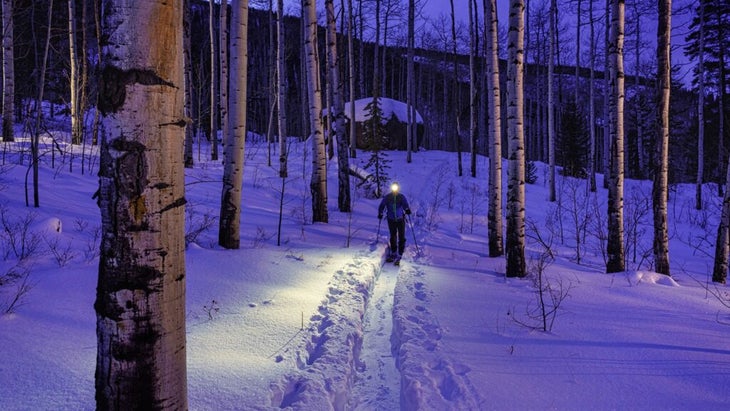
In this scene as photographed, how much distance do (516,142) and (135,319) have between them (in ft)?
20.6

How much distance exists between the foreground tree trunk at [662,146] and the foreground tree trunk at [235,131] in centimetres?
732

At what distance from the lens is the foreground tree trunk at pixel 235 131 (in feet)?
21.6

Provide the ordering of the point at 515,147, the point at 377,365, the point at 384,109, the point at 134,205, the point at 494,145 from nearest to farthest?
the point at 134,205, the point at 377,365, the point at 515,147, the point at 494,145, the point at 384,109

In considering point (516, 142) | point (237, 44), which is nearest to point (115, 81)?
point (237, 44)

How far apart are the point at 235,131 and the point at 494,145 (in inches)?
197

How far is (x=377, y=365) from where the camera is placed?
3.94 meters

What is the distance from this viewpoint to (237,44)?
Result: 21.6 feet

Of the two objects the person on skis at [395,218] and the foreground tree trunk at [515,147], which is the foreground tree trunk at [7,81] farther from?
the foreground tree trunk at [515,147]

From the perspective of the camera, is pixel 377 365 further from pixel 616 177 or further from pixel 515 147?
pixel 616 177

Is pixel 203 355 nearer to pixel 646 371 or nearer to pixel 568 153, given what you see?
pixel 646 371

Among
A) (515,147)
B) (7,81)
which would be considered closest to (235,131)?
(515,147)

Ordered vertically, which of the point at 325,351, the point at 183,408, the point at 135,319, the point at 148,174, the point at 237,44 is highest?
the point at 237,44

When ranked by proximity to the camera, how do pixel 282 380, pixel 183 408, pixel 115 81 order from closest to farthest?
pixel 115 81, pixel 183 408, pixel 282 380

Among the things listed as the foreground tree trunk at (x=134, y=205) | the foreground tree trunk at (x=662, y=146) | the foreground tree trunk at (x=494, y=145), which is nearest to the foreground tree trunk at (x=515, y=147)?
the foreground tree trunk at (x=494, y=145)
